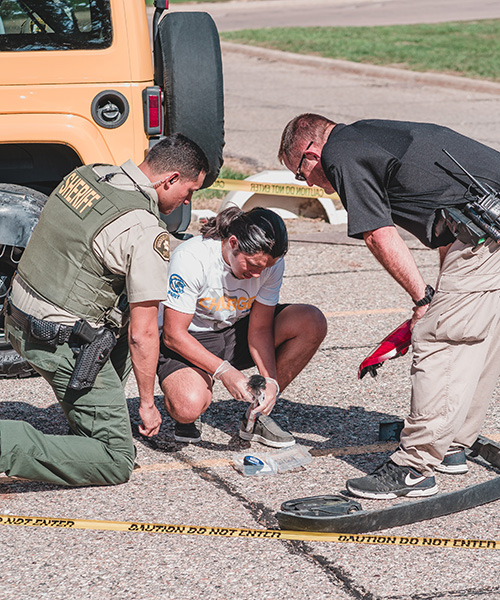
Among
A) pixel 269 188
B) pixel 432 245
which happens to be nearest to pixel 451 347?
pixel 432 245

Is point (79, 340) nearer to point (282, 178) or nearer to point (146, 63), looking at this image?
point (146, 63)

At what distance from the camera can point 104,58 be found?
4.88 metres

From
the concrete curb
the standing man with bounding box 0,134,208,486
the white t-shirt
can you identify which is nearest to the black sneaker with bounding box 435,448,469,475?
the white t-shirt

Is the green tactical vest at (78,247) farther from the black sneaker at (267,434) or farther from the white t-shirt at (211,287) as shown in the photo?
the black sneaker at (267,434)

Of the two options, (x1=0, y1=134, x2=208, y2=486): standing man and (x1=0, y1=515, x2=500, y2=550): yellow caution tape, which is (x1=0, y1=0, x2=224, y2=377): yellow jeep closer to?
(x1=0, y1=134, x2=208, y2=486): standing man

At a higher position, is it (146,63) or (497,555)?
(146,63)

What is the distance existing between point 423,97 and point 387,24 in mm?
11467

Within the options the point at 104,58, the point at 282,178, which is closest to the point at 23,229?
the point at 104,58

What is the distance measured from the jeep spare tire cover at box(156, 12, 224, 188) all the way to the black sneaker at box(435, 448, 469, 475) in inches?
88.0

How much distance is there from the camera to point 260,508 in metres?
3.66

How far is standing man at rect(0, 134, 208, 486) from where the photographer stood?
3586mm

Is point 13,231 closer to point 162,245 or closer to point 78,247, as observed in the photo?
point 78,247

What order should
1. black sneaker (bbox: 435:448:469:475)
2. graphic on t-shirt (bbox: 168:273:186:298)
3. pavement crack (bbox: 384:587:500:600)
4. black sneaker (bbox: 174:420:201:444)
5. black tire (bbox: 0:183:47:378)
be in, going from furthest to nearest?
black tire (bbox: 0:183:47:378)
black sneaker (bbox: 174:420:201:444)
graphic on t-shirt (bbox: 168:273:186:298)
black sneaker (bbox: 435:448:469:475)
pavement crack (bbox: 384:587:500:600)

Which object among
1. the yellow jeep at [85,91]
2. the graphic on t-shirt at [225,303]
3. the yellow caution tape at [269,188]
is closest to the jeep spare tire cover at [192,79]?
the yellow jeep at [85,91]
